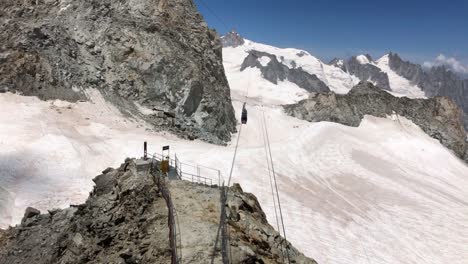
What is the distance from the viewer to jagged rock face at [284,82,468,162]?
65938mm

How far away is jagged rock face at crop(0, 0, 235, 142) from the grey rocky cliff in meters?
26.0

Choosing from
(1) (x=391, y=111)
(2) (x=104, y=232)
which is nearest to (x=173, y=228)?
(2) (x=104, y=232)

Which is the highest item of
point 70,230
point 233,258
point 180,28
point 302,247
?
point 180,28

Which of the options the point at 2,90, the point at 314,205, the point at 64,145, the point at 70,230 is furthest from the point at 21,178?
the point at 314,205

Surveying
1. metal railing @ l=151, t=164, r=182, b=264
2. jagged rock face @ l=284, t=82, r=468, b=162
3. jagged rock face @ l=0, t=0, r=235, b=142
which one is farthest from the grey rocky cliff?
jagged rock face @ l=284, t=82, r=468, b=162

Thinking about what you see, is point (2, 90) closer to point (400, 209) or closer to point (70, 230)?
point (70, 230)

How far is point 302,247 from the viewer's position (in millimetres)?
22125

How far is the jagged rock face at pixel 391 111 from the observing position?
216 ft

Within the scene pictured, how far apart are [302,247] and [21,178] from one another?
59.0 ft

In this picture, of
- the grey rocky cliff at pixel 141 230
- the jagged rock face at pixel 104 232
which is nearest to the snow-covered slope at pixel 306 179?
the jagged rock face at pixel 104 232

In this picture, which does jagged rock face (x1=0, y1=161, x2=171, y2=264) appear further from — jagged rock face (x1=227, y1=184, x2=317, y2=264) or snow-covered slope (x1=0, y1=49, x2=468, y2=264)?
snow-covered slope (x1=0, y1=49, x2=468, y2=264)

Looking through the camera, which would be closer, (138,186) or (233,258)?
(233,258)

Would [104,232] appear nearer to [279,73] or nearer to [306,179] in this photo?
[306,179]

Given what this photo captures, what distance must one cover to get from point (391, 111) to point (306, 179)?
41432 mm
